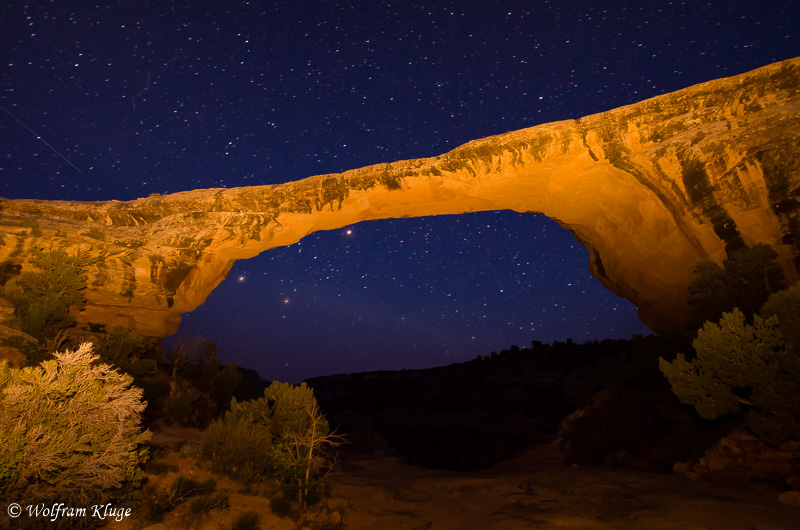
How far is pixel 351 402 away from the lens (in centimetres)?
2964

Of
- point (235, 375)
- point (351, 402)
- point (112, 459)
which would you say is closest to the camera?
point (112, 459)

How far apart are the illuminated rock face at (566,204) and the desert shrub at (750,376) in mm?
3264

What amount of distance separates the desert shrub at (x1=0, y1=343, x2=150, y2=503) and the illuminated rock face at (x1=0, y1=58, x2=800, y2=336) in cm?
936

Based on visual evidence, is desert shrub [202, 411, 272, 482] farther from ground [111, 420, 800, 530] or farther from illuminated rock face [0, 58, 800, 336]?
illuminated rock face [0, 58, 800, 336]

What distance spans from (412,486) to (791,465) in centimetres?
790

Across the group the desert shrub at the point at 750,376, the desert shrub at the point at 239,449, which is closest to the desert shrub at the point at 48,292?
the desert shrub at the point at 239,449

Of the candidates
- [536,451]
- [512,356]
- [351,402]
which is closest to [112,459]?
[536,451]

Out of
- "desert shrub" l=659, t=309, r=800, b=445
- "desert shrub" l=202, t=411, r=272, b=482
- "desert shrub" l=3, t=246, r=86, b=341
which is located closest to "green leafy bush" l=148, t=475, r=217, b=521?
"desert shrub" l=202, t=411, r=272, b=482

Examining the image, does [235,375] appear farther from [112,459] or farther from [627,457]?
[627,457]

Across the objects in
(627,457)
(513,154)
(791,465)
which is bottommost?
(627,457)

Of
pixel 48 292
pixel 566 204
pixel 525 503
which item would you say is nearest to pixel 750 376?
pixel 525 503

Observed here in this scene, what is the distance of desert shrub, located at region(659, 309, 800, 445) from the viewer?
665 centimetres

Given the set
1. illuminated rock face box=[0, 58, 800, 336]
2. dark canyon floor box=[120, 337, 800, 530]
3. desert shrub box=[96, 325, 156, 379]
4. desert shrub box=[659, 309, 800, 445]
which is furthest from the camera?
desert shrub box=[96, 325, 156, 379]

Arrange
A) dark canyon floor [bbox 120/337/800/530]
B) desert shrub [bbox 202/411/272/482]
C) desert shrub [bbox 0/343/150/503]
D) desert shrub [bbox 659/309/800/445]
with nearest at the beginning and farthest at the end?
desert shrub [bbox 0/343/150/503]
dark canyon floor [bbox 120/337/800/530]
desert shrub [bbox 659/309/800/445]
desert shrub [bbox 202/411/272/482]
